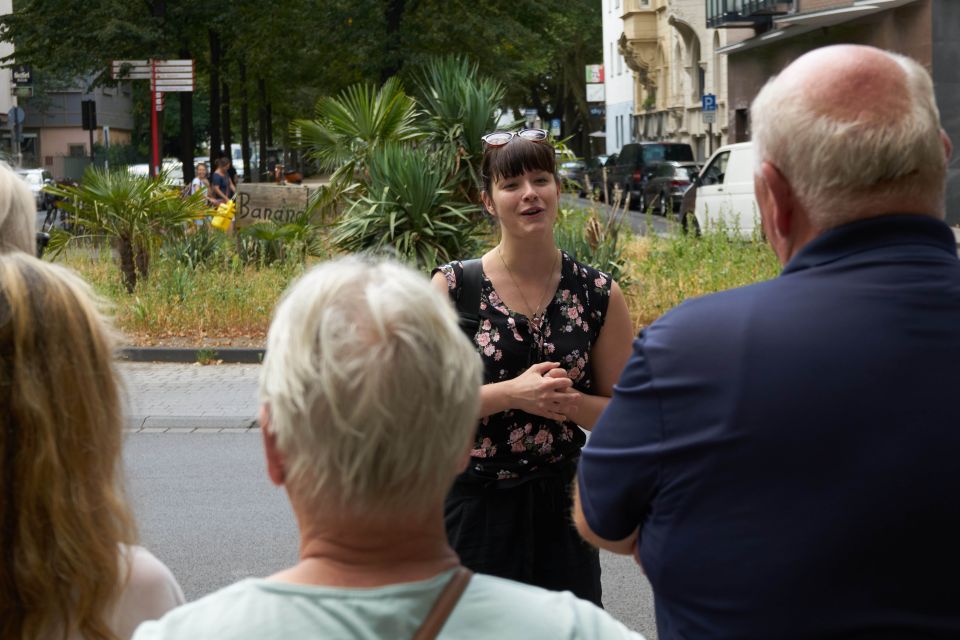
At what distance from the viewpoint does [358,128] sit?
14.1 meters

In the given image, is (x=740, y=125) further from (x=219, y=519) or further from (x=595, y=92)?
(x=219, y=519)

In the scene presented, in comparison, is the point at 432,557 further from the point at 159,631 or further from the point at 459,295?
the point at 459,295

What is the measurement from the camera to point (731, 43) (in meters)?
40.2

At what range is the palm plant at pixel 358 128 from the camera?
45.7 feet

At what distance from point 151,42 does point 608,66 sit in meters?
47.1

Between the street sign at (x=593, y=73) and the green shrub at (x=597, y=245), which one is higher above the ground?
the street sign at (x=593, y=73)

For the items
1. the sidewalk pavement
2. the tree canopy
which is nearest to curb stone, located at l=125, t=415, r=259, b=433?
the sidewalk pavement

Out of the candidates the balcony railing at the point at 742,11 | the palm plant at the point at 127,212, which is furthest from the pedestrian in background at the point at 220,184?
the balcony railing at the point at 742,11

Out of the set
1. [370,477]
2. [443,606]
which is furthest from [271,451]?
[443,606]

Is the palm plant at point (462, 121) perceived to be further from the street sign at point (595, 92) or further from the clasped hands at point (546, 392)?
the street sign at point (595, 92)

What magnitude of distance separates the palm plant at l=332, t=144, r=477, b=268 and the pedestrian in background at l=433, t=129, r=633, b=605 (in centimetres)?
854

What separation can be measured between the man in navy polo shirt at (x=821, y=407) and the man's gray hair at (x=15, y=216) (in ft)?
3.42

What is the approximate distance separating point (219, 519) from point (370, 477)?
5967mm

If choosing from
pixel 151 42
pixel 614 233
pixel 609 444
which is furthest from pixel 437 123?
pixel 151 42
